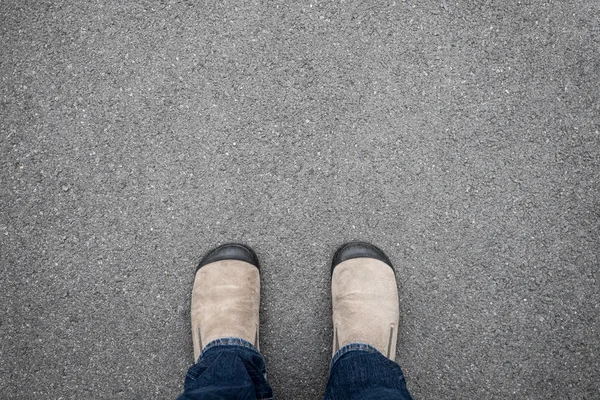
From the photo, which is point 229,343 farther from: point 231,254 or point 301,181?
point 301,181

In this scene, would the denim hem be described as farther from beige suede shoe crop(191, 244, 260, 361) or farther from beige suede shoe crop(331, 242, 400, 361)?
beige suede shoe crop(191, 244, 260, 361)

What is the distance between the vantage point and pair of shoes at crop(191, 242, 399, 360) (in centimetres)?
157

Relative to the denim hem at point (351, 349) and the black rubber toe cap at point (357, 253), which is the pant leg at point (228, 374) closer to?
the denim hem at point (351, 349)

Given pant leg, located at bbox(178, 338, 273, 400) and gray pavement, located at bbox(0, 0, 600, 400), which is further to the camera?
gray pavement, located at bbox(0, 0, 600, 400)

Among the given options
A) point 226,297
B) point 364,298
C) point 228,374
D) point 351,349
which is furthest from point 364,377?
point 226,297

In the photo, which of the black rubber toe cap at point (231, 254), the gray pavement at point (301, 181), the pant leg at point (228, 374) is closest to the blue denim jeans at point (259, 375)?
the pant leg at point (228, 374)

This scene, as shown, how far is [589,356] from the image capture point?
1.64m

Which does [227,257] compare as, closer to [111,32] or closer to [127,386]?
[127,386]

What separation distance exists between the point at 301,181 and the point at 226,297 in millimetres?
565

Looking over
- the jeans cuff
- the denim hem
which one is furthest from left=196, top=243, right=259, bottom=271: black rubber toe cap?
the denim hem

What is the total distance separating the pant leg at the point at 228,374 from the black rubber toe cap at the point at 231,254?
312 mm

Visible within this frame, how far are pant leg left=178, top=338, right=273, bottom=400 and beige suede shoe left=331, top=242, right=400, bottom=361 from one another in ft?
1.07

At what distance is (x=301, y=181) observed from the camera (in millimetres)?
1633

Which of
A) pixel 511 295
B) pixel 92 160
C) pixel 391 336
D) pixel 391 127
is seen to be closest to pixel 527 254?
pixel 511 295
